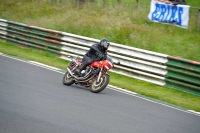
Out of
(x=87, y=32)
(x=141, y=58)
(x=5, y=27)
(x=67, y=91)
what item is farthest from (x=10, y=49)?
(x=67, y=91)

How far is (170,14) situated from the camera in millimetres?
21234

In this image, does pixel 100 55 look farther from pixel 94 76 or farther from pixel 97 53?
pixel 94 76

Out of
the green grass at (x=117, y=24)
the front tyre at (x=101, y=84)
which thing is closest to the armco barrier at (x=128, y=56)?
the green grass at (x=117, y=24)

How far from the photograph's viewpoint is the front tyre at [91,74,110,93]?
44.2 ft

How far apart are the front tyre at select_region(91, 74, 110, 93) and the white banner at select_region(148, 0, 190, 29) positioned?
8040 millimetres

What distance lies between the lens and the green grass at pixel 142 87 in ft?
45.3

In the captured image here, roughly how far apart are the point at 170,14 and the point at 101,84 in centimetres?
861

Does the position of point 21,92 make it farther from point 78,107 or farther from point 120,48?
point 120,48

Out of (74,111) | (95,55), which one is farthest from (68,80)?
(74,111)

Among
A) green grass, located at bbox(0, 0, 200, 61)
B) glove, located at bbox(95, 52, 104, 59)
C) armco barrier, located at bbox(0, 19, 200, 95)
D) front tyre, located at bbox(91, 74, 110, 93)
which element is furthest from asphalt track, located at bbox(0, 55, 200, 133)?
green grass, located at bbox(0, 0, 200, 61)

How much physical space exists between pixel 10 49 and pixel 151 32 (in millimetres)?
5815

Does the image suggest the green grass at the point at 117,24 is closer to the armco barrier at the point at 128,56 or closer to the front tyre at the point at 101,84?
the armco barrier at the point at 128,56

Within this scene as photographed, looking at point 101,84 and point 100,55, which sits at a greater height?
point 100,55

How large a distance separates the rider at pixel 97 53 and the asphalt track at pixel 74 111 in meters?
0.75
